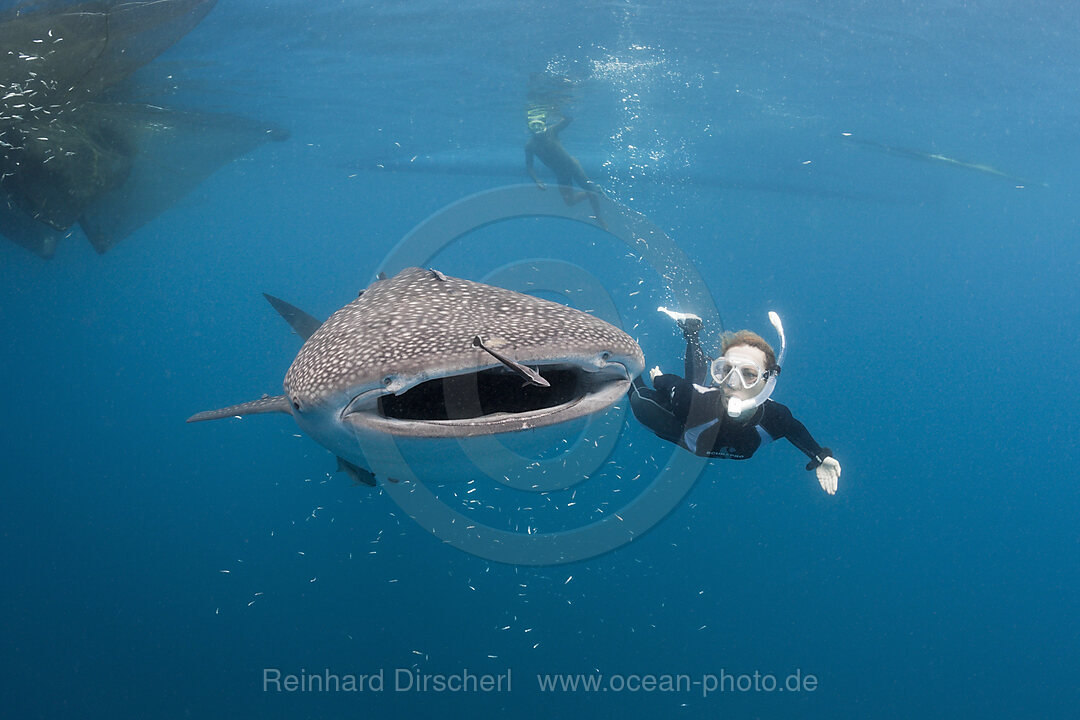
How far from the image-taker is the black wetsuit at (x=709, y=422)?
221 inches

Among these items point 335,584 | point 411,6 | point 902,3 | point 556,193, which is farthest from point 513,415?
point 556,193

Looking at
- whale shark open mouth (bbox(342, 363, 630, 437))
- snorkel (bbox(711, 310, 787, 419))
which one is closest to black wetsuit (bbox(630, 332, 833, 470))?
snorkel (bbox(711, 310, 787, 419))

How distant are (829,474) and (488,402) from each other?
368 cm

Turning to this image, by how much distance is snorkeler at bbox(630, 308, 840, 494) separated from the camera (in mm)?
4980

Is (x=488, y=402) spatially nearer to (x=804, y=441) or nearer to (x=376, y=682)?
(x=804, y=441)

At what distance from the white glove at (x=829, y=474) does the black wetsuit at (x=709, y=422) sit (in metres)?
0.07

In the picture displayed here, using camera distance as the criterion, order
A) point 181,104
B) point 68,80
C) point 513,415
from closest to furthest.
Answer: point 513,415
point 68,80
point 181,104

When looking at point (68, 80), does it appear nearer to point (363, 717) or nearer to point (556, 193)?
point (363, 717)

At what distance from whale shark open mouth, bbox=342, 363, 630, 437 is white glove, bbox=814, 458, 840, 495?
3.29m

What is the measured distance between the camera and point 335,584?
1034cm

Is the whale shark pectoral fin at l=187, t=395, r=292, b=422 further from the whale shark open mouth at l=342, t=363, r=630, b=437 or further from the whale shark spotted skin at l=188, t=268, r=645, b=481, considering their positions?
the whale shark open mouth at l=342, t=363, r=630, b=437

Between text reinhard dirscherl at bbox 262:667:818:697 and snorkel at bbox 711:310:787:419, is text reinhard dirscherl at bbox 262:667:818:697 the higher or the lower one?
the lower one

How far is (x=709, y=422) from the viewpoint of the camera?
18.8 feet

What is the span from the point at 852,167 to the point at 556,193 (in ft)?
44.7
